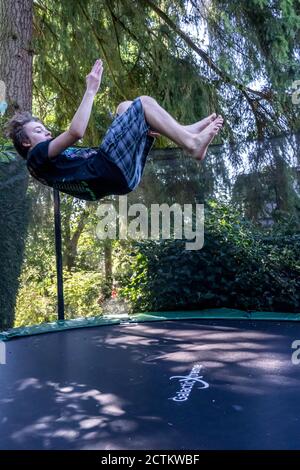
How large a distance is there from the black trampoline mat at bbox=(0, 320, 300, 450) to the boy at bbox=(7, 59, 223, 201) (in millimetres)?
739

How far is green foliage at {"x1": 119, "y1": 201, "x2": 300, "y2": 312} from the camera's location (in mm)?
4012

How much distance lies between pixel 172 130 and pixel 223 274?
2.48 m

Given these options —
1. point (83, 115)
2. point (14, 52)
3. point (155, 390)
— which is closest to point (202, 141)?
point (83, 115)

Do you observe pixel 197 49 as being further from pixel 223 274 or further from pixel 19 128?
pixel 19 128

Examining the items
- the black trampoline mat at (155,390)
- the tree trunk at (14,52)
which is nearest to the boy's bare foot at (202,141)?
the black trampoline mat at (155,390)

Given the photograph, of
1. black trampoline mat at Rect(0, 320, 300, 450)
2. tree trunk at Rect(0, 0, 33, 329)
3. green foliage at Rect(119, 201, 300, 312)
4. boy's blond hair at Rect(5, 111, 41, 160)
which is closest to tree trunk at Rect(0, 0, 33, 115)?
tree trunk at Rect(0, 0, 33, 329)

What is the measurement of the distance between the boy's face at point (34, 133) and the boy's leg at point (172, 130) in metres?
0.39

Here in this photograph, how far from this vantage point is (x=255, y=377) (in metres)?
2.10

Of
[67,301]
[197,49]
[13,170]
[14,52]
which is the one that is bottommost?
[67,301]

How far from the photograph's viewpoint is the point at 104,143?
1812 mm

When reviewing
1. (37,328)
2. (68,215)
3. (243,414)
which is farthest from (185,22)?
(243,414)

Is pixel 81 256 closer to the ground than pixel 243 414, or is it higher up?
higher up

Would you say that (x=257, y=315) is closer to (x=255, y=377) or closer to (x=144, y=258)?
→ (x=144, y=258)

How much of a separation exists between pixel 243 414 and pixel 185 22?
368cm
